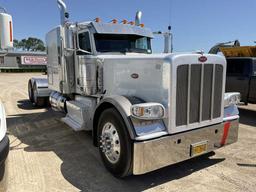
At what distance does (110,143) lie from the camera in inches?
143

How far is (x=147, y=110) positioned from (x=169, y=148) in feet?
2.03

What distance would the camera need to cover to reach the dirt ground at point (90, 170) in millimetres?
3330

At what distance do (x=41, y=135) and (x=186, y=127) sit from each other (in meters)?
3.67

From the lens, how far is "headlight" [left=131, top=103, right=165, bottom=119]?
3.10 metres

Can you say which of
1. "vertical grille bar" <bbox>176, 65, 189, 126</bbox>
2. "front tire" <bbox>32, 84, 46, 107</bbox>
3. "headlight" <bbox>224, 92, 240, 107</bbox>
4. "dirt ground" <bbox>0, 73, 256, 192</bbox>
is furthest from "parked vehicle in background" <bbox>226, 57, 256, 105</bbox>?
"front tire" <bbox>32, 84, 46, 107</bbox>

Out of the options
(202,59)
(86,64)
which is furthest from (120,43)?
(202,59)

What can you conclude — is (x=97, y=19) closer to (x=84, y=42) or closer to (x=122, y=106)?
(x=84, y=42)

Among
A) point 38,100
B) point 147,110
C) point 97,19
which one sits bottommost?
point 38,100

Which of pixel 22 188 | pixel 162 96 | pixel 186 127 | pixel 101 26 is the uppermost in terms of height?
pixel 101 26

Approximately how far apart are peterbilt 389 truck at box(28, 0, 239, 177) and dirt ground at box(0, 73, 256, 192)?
344mm

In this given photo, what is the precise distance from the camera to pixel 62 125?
654 centimetres

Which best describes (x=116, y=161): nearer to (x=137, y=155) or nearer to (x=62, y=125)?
(x=137, y=155)

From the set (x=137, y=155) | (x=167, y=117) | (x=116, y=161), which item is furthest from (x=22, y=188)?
(x=167, y=117)

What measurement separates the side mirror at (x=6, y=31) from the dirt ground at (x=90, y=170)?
178cm
